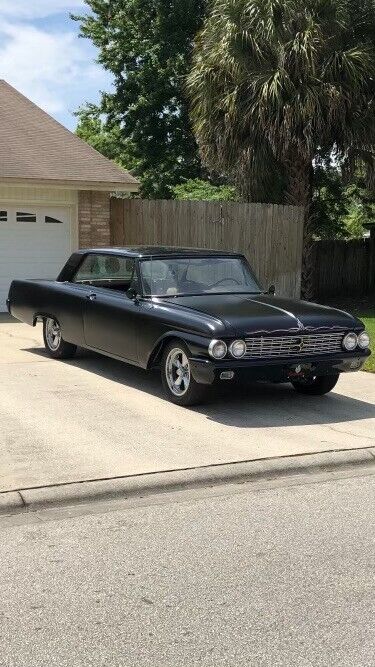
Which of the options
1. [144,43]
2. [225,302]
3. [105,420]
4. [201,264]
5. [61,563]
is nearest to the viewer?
[61,563]

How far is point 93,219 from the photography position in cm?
1584

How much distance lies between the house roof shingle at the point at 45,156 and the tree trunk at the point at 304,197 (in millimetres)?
4153

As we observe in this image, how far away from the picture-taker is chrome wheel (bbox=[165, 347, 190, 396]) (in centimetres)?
786

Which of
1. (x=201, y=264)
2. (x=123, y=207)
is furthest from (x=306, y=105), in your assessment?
(x=201, y=264)

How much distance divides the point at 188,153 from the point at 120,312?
18696 millimetres

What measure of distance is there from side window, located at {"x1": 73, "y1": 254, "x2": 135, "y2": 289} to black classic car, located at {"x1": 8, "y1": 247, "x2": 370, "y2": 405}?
1 cm

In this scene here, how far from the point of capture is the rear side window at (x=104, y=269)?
9.17 m

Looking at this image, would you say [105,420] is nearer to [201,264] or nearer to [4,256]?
[201,264]

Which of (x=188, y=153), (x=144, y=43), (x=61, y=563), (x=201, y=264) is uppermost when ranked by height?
(x=144, y=43)

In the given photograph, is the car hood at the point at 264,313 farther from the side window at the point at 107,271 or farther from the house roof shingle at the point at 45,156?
the house roof shingle at the point at 45,156

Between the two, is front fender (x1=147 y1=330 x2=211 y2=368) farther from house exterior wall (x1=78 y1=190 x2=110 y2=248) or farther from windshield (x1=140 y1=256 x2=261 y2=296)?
house exterior wall (x1=78 y1=190 x2=110 y2=248)

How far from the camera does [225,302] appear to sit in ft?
27.3

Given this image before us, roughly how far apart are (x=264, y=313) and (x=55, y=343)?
3.55m

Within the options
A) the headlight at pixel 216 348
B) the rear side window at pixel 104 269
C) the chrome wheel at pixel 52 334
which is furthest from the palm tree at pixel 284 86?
the headlight at pixel 216 348
